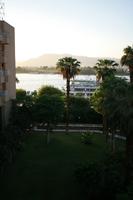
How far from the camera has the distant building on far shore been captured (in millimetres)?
38375

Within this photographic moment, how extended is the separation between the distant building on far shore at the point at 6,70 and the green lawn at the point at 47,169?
495 centimetres

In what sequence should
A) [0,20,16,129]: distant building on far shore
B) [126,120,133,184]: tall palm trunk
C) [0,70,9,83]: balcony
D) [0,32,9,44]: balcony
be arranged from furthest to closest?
[0,20,16,129]: distant building on far shore → [0,70,9,83]: balcony → [0,32,9,44]: balcony → [126,120,133,184]: tall palm trunk

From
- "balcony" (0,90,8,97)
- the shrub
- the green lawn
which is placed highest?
"balcony" (0,90,8,97)

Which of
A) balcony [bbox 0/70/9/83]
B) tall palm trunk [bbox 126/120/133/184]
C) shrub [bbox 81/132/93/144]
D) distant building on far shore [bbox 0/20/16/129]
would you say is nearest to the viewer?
tall palm trunk [bbox 126/120/133/184]

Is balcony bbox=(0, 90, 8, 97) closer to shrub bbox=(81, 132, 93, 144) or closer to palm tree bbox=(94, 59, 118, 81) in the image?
shrub bbox=(81, 132, 93, 144)

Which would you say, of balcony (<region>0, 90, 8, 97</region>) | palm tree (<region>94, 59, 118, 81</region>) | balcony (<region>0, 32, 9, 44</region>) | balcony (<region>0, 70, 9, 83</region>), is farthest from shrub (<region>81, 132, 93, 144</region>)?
balcony (<region>0, 32, 9, 44</region>)

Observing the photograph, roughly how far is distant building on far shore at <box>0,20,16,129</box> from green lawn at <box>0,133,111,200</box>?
4.95m

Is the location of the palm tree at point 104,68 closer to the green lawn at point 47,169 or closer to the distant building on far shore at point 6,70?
the green lawn at point 47,169

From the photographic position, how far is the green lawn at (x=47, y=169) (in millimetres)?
28469

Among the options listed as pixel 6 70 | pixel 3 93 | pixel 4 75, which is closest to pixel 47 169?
pixel 3 93

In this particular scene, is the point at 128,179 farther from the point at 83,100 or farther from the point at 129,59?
the point at 83,100

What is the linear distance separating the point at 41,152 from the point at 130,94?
1580 cm

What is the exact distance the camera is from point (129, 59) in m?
42.8

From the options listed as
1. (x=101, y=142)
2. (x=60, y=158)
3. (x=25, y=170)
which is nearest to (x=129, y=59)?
(x=101, y=142)
